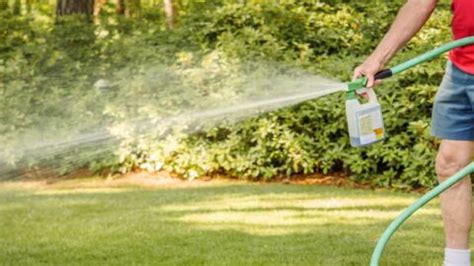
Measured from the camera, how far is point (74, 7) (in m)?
9.48

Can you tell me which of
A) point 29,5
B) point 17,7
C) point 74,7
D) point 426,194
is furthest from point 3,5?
point 426,194

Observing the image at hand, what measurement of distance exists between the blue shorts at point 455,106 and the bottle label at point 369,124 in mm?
402

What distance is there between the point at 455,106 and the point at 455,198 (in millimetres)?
347

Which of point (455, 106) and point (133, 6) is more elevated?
point (133, 6)

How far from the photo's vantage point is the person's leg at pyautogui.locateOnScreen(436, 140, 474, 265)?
3792mm

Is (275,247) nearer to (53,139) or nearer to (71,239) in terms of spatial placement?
(71,239)

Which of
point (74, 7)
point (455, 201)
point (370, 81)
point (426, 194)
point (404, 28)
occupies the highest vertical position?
point (74, 7)

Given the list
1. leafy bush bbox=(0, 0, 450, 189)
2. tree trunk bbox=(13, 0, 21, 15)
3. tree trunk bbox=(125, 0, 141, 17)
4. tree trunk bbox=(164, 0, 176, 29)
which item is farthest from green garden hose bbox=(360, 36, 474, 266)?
tree trunk bbox=(125, 0, 141, 17)

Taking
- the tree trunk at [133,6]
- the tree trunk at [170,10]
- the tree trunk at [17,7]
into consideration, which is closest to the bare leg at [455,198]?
the tree trunk at [17,7]

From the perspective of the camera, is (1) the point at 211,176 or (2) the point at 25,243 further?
(1) the point at 211,176

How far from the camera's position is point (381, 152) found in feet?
22.8

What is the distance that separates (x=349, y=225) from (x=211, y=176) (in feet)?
7.22

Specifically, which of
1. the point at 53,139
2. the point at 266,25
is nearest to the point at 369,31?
the point at 266,25

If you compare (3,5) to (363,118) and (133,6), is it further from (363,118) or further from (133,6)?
(363,118)
